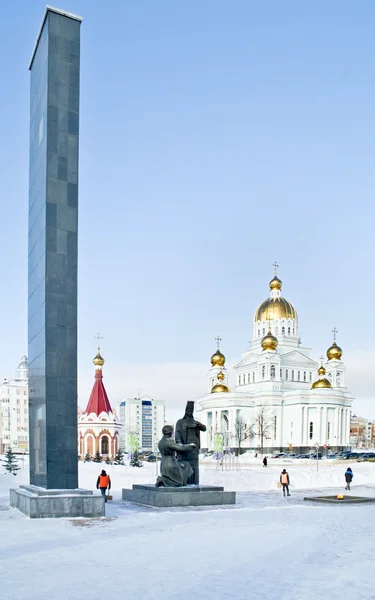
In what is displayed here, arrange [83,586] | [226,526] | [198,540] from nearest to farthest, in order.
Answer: [83,586], [198,540], [226,526]

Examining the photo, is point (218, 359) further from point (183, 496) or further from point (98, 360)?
point (183, 496)

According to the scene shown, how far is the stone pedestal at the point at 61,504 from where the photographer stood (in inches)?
608

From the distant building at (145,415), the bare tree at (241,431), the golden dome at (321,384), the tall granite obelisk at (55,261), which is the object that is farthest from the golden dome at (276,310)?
the distant building at (145,415)

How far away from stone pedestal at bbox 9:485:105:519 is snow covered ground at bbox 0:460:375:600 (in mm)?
339

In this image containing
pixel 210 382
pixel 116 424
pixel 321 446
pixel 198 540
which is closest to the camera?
pixel 198 540

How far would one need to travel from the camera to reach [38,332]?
57.1 ft

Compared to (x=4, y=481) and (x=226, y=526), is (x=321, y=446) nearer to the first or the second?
(x=4, y=481)

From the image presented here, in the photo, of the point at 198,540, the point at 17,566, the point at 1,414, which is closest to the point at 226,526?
the point at 198,540

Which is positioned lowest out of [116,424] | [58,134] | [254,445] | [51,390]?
[254,445]

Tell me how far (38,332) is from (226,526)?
6886 mm

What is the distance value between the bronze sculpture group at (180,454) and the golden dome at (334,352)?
7045cm

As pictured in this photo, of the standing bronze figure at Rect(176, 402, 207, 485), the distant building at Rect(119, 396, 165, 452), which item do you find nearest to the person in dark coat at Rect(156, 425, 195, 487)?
the standing bronze figure at Rect(176, 402, 207, 485)

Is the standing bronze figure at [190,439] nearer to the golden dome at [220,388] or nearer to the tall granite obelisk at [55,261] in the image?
the tall granite obelisk at [55,261]

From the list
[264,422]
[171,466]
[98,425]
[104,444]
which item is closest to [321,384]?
[264,422]
